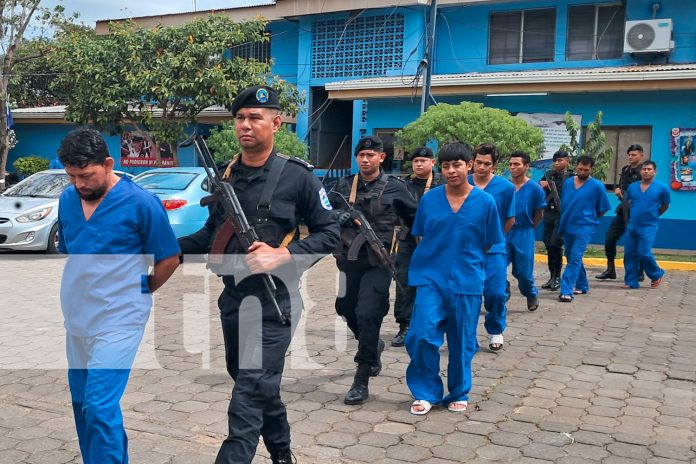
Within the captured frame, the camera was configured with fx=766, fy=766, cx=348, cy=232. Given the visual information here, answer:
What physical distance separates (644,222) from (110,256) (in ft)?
28.8

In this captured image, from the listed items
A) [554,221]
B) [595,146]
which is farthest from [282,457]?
[595,146]

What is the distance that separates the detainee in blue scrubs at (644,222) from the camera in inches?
412

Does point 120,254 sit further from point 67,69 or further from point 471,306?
point 67,69

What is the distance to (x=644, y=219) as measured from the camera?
1049 centimetres

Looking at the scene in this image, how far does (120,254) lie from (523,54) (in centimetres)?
1568

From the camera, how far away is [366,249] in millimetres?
5391

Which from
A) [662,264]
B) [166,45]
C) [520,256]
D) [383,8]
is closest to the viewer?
[520,256]

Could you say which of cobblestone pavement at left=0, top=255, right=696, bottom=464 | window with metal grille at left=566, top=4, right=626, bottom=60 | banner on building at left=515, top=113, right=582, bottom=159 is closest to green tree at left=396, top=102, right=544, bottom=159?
banner on building at left=515, top=113, right=582, bottom=159

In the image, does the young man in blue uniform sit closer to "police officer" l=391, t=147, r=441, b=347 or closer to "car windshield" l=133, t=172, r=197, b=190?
"police officer" l=391, t=147, r=441, b=347

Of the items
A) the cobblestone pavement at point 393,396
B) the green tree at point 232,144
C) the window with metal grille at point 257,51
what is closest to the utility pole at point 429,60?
the green tree at point 232,144

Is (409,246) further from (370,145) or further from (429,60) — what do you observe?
(429,60)

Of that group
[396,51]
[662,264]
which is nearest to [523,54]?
[396,51]

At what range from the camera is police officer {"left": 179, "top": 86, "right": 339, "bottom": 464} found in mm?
3457

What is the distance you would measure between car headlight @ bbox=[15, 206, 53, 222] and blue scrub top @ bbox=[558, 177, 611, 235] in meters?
7.84
